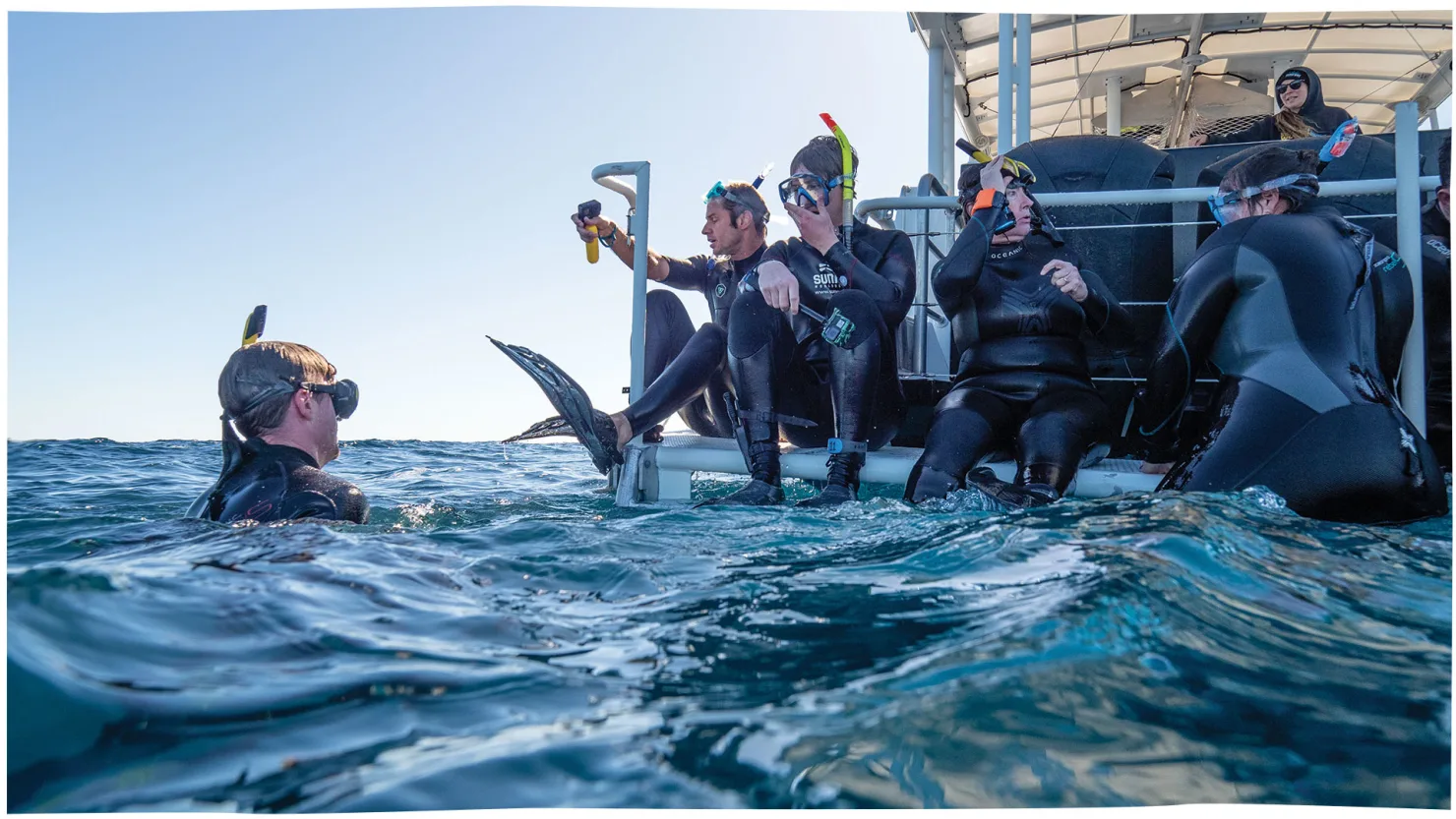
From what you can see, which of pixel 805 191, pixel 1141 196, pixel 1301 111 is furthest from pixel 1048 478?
pixel 1301 111

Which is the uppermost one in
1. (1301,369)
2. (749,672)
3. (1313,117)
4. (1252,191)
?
(1313,117)

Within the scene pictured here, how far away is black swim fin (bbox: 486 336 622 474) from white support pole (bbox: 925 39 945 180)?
283 cm

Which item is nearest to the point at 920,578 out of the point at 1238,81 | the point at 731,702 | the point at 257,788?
the point at 731,702

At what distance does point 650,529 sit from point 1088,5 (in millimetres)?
1409

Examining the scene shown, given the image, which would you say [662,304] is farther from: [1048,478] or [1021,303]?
[1048,478]

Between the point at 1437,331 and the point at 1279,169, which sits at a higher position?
the point at 1279,169

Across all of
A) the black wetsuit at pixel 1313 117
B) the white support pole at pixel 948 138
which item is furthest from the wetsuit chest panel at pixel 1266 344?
the white support pole at pixel 948 138

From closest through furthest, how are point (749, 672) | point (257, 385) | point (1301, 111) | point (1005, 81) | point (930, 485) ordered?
point (749, 672) < point (257, 385) < point (930, 485) < point (1005, 81) < point (1301, 111)

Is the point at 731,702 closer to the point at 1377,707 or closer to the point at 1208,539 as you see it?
the point at 1377,707

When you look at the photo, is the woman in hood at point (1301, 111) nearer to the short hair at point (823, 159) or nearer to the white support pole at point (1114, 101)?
the short hair at point (823, 159)

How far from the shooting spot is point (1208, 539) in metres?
1.56

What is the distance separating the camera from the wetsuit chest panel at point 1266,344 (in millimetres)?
2080

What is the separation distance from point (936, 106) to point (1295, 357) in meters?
3.31

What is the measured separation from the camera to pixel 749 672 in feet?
3.41
